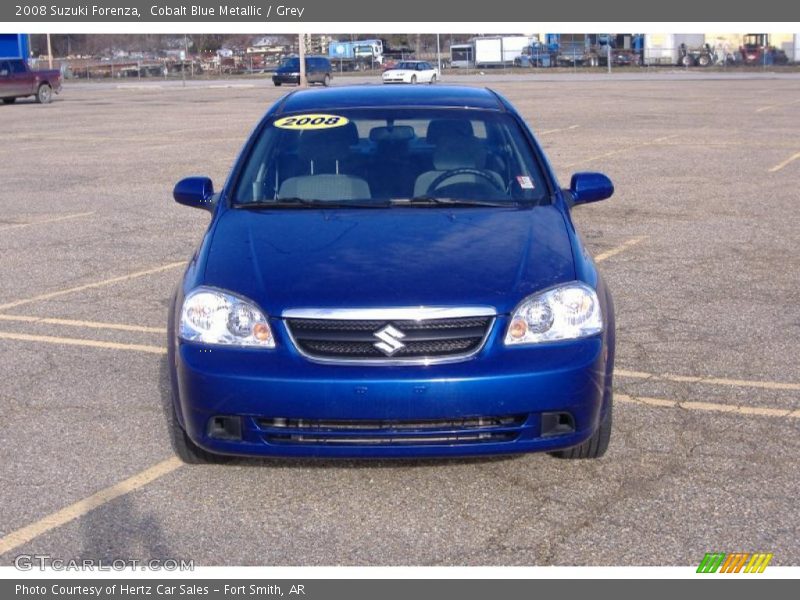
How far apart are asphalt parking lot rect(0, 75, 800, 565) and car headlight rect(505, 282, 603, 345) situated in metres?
0.68

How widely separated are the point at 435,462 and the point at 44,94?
41.6 metres

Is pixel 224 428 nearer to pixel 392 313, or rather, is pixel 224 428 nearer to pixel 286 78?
pixel 392 313

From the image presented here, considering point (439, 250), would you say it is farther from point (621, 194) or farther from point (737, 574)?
point (621, 194)

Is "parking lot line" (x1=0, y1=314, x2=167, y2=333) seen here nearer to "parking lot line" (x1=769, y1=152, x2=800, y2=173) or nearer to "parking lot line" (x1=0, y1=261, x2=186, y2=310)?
"parking lot line" (x1=0, y1=261, x2=186, y2=310)

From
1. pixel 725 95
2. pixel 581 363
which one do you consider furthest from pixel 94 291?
pixel 725 95

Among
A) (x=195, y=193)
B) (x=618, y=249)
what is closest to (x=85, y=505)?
(x=195, y=193)

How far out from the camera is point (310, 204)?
18.8 ft

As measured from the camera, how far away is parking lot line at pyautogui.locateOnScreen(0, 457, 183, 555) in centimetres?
438

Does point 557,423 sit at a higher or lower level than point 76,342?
higher

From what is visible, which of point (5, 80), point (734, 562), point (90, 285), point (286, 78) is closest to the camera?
point (734, 562)

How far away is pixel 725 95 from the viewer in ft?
132

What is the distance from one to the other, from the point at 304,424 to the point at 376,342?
0.42m

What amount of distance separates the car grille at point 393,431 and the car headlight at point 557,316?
1.07ft

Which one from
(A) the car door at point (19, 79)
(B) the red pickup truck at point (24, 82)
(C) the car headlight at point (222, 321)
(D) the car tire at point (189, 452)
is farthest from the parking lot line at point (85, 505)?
(A) the car door at point (19, 79)
